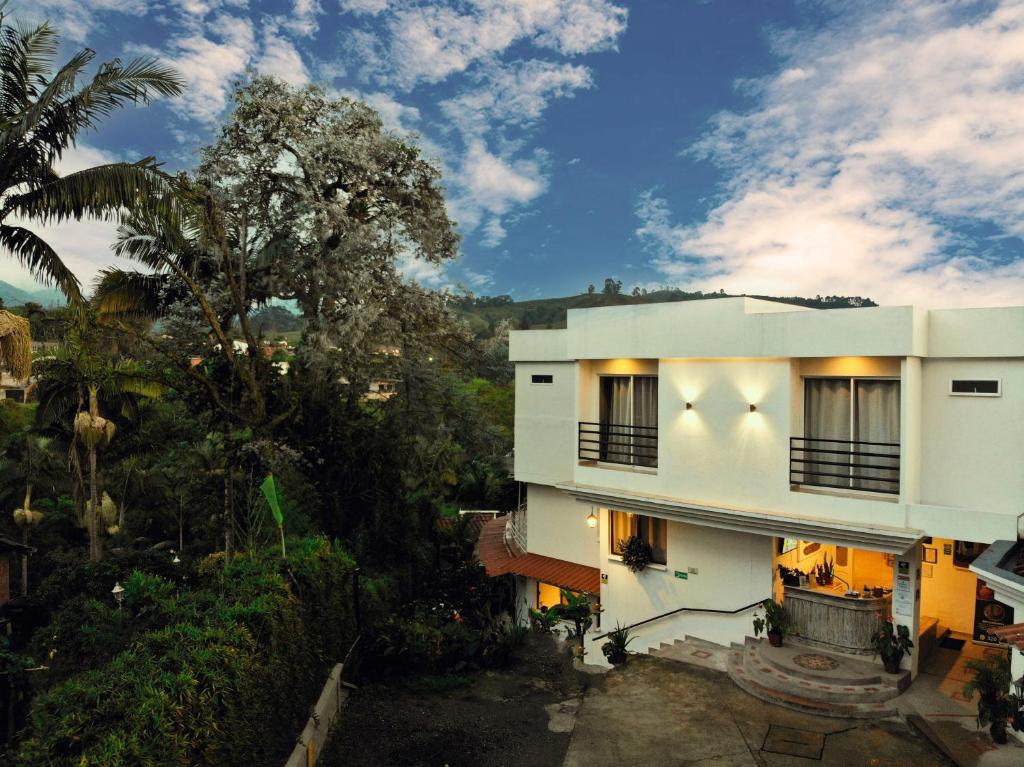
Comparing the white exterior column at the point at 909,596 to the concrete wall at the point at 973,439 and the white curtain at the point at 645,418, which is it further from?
the white curtain at the point at 645,418

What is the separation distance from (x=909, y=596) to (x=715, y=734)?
425 cm

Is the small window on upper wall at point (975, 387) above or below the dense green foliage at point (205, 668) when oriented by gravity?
above

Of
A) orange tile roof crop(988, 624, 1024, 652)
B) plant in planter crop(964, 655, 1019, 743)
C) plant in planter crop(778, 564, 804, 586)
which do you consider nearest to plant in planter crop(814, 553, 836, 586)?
plant in planter crop(778, 564, 804, 586)

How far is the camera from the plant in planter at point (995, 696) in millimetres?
8594

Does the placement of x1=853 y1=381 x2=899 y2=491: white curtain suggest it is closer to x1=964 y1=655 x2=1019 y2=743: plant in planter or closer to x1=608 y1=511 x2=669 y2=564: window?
x1=964 y1=655 x2=1019 y2=743: plant in planter

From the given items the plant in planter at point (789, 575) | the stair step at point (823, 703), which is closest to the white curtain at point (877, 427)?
the plant in planter at point (789, 575)

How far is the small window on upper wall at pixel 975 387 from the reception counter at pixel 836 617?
152 inches

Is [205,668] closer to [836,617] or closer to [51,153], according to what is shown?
[51,153]

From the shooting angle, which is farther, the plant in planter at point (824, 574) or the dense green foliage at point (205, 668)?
the plant in planter at point (824, 574)

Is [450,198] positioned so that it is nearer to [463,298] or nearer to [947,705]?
[463,298]

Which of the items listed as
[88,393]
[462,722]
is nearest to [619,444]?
[462,722]

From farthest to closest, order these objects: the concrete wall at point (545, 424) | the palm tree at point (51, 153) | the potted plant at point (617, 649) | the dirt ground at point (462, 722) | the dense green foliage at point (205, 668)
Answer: the concrete wall at point (545, 424), the potted plant at point (617, 649), the palm tree at point (51, 153), the dirt ground at point (462, 722), the dense green foliage at point (205, 668)

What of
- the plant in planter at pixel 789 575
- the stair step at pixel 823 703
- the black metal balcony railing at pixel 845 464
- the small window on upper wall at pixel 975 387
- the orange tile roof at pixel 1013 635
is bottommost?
the stair step at pixel 823 703

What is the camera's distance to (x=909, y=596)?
1109cm
